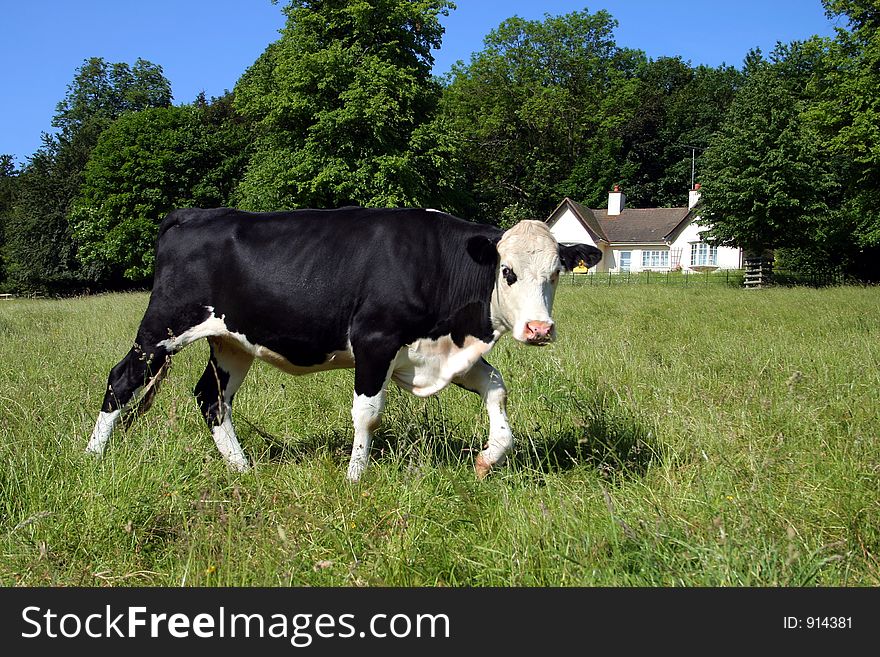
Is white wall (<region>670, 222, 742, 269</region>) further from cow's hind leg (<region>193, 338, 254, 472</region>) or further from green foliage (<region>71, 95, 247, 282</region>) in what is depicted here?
cow's hind leg (<region>193, 338, 254, 472</region>)

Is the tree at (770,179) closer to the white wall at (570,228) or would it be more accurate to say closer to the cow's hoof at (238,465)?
the white wall at (570,228)

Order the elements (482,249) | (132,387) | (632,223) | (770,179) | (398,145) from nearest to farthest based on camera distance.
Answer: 1. (482,249)
2. (132,387)
3. (398,145)
4. (770,179)
5. (632,223)

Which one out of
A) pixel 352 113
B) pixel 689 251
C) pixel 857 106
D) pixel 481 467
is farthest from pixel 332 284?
pixel 689 251

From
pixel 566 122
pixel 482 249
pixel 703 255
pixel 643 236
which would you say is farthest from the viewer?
Answer: pixel 566 122

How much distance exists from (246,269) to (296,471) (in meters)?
1.61

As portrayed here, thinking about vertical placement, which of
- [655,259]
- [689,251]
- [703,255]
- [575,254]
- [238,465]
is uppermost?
[689,251]

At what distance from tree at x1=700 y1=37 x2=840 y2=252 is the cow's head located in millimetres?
37456

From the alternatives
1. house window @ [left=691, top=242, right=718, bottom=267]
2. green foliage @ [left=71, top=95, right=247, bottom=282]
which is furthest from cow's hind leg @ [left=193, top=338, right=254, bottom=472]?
house window @ [left=691, top=242, right=718, bottom=267]

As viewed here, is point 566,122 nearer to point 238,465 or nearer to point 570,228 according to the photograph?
point 570,228

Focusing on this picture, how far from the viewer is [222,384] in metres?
6.14

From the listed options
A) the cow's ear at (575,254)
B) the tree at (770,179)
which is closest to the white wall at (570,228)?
the tree at (770,179)

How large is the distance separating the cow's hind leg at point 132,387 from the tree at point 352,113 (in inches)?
982

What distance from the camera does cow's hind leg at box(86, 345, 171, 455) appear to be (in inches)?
219

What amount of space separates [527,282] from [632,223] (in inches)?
2508
